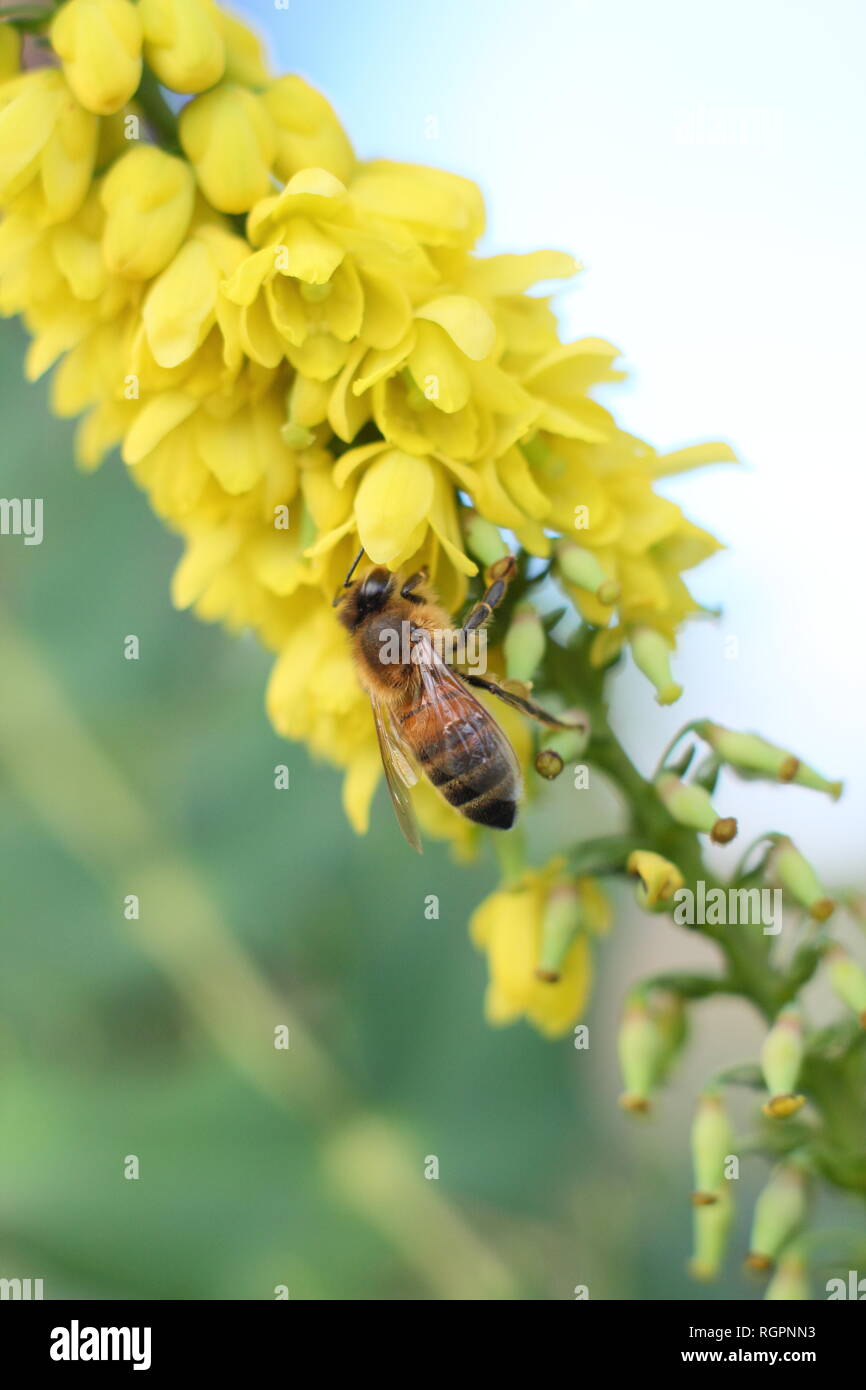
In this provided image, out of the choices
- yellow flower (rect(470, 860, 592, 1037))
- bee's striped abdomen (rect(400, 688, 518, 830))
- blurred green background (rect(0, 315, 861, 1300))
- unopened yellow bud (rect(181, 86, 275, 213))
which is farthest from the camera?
blurred green background (rect(0, 315, 861, 1300))

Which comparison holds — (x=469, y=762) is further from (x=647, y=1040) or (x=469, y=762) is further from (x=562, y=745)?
(x=647, y=1040)

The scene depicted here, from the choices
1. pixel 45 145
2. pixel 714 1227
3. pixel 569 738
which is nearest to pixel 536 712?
pixel 569 738

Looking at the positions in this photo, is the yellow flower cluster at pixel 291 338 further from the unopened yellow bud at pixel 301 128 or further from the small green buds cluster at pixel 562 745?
the small green buds cluster at pixel 562 745

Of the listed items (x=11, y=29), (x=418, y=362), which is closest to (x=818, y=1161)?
(x=418, y=362)

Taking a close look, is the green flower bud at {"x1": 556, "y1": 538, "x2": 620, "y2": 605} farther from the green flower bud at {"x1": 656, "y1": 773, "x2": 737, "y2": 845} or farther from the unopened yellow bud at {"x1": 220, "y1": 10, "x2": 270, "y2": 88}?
the unopened yellow bud at {"x1": 220, "y1": 10, "x2": 270, "y2": 88}

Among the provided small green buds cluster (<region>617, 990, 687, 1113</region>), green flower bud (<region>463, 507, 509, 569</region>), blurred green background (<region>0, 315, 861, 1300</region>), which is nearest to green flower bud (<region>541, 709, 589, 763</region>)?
green flower bud (<region>463, 507, 509, 569</region>)

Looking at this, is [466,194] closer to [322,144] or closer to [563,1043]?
[322,144]

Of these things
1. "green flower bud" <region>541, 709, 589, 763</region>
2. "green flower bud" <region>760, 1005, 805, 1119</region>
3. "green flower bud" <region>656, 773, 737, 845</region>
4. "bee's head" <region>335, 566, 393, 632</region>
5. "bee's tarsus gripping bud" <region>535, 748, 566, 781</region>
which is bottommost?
"green flower bud" <region>760, 1005, 805, 1119</region>
